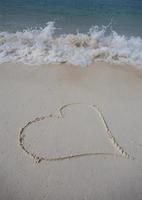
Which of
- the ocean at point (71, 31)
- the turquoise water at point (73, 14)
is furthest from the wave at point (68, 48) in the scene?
the turquoise water at point (73, 14)

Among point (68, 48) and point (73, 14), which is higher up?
point (73, 14)

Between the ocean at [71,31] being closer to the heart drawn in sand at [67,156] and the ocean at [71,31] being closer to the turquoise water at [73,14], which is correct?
the turquoise water at [73,14]

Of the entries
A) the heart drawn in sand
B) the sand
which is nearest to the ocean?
the sand

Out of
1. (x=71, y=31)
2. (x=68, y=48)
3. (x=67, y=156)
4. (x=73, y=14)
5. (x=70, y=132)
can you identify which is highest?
(x=73, y=14)

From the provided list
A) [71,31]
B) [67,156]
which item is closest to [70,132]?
[67,156]

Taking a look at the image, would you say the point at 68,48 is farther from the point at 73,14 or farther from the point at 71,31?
the point at 73,14

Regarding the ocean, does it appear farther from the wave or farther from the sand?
the sand
